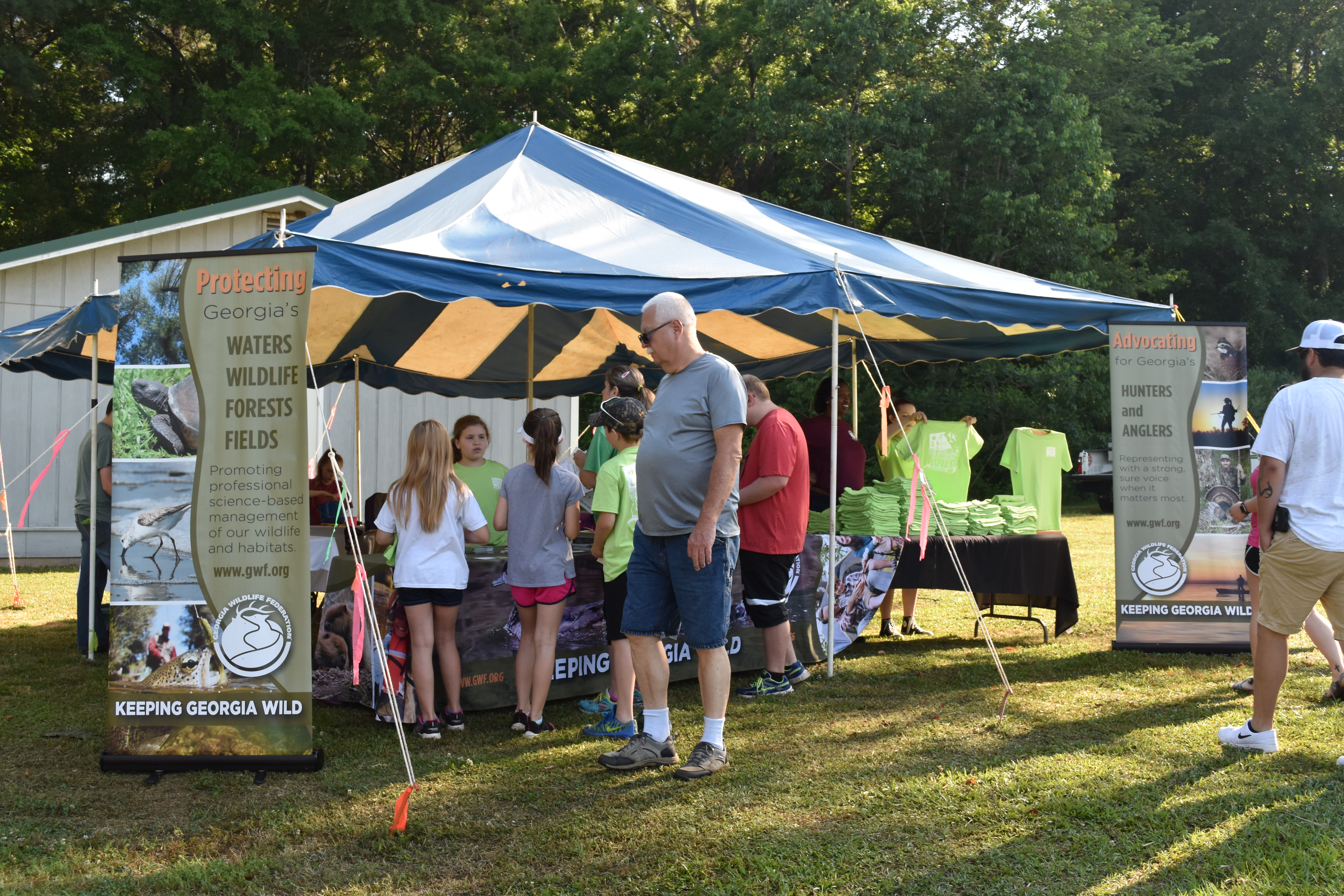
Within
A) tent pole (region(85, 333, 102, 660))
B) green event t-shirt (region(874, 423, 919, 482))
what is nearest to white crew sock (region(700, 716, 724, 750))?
green event t-shirt (region(874, 423, 919, 482))

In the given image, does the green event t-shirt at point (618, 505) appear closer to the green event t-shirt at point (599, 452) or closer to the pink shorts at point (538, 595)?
the pink shorts at point (538, 595)

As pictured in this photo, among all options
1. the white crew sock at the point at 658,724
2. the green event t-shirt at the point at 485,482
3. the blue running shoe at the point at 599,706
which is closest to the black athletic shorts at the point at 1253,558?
the white crew sock at the point at 658,724

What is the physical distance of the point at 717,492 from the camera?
406 cm

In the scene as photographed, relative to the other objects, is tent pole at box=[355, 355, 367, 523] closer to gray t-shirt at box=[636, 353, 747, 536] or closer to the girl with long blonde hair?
the girl with long blonde hair

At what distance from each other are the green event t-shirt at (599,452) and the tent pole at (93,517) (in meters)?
3.23

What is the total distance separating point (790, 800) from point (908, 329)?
16.7ft

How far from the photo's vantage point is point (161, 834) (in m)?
3.77

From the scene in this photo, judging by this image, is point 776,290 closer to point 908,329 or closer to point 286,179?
point 908,329

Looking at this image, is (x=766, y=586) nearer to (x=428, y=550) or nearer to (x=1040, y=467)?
(x=428, y=550)

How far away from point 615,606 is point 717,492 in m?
1.17

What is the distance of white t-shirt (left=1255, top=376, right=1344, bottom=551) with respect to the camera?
167 inches

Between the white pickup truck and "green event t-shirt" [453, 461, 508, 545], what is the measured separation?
18.1 meters

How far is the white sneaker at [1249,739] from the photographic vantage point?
4.55 meters

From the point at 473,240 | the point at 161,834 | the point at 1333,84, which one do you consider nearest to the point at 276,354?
the point at 473,240
